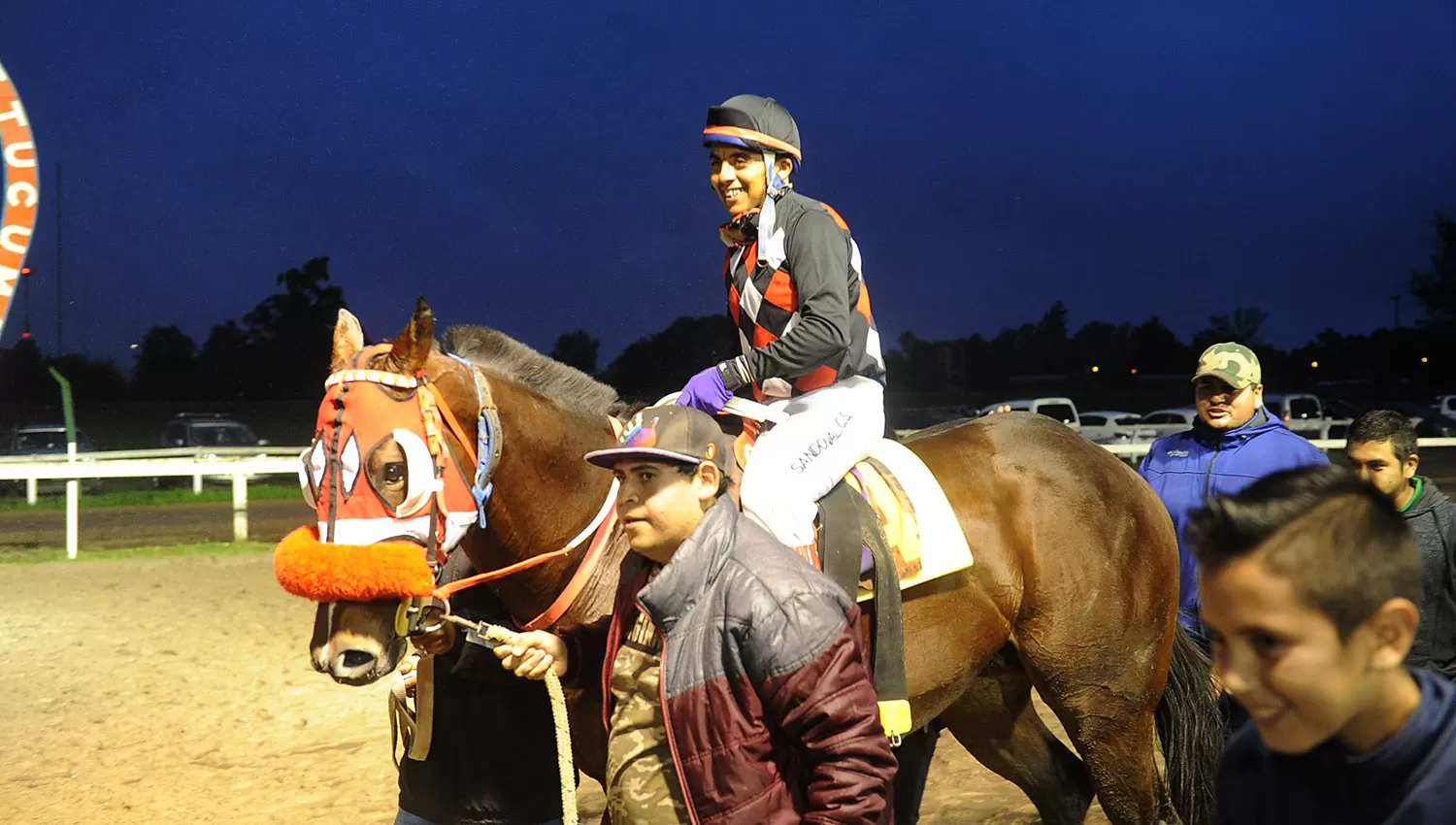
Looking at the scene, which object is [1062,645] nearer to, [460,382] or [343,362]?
[460,382]

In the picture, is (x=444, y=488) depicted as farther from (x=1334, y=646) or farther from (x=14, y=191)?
(x=14, y=191)

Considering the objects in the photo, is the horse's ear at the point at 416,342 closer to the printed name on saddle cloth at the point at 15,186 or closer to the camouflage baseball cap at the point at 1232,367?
the camouflage baseball cap at the point at 1232,367

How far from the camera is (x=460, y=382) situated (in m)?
3.32

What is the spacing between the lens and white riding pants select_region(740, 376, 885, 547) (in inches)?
132

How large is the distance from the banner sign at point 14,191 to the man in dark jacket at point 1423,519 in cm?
652

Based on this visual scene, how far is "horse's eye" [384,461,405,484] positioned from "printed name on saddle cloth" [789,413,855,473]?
3.70 feet

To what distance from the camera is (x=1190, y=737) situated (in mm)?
4375

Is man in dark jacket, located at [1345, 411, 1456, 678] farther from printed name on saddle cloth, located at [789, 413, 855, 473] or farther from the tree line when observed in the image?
the tree line

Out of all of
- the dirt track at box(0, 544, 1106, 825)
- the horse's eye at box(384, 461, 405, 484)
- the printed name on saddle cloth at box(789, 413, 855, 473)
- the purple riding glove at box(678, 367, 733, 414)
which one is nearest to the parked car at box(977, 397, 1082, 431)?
the dirt track at box(0, 544, 1106, 825)

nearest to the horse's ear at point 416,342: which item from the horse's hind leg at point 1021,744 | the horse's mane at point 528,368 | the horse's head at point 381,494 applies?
the horse's head at point 381,494

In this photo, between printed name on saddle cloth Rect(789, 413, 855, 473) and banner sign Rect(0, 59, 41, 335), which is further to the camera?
banner sign Rect(0, 59, 41, 335)

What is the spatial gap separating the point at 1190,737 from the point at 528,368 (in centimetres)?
289

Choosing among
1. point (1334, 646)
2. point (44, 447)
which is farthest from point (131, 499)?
point (1334, 646)

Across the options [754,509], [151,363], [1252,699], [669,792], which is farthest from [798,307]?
[151,363]
